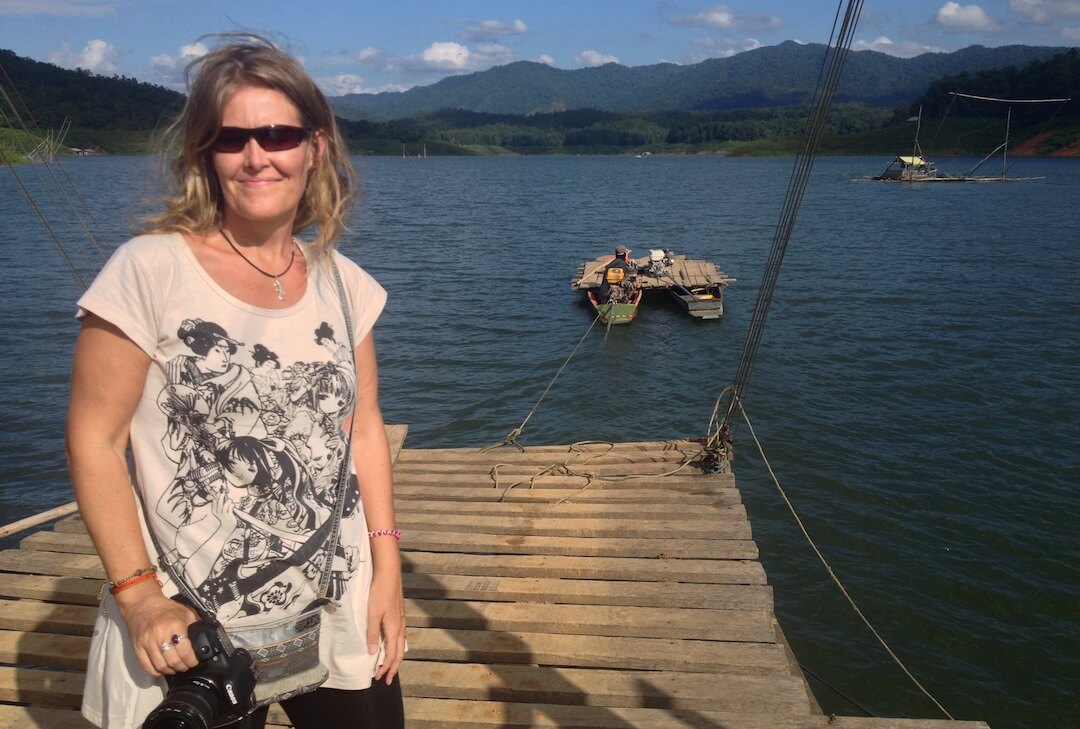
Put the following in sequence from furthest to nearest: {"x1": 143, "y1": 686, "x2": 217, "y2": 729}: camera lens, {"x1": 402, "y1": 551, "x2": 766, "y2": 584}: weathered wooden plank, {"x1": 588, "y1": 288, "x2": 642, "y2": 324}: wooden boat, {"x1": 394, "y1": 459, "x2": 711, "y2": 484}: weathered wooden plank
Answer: {"x1": 588, "y1": 288, "x2": 642, "y2": 324}: wooden boat, {"x1": 394, "y1": 459, "x2": 711, "y2": 484}: weathered wooden plank, {"x1": 402, "y1": 551, "x2": 766, "y2": 584}: weathered wooden plank, {"x1": 143, "y1": 686, "x2": 217, "y2": 729}: camera lens

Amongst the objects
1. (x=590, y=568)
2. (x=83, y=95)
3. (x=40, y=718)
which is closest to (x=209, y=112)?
(x=40, y=718)

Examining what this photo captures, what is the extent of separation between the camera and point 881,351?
16906mm

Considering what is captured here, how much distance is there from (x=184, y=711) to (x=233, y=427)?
58cm

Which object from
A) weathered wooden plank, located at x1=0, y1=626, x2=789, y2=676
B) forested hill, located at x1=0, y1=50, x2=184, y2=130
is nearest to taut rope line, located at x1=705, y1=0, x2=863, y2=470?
weathered wooden plank, located at x1=0, y1=626, x2=789, y2=676

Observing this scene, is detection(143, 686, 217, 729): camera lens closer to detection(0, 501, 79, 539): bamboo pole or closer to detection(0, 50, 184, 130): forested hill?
detection(0, 501, 79, 539): bamboo pole

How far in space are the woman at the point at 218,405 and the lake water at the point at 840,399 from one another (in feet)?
0.96

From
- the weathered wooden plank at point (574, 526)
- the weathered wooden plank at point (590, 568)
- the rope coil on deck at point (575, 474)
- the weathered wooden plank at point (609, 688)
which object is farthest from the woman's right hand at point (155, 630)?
the rope coil on deck at point (575, 474)

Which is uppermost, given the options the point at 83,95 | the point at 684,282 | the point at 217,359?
the point at 83,95

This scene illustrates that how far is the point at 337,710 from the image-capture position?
6.63ft

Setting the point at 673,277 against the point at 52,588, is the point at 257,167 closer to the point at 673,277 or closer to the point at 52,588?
the point at 52,588

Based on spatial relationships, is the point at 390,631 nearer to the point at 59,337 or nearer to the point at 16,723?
the point at 16,723

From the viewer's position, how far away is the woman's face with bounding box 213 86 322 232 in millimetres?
1754

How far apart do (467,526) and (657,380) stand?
1102 centimetres

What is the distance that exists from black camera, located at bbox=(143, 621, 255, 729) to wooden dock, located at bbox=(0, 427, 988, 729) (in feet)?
6.17
